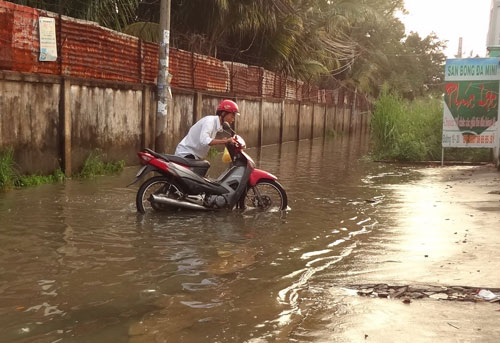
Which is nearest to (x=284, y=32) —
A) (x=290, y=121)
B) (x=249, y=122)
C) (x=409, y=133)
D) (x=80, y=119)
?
(x=290, y=121)

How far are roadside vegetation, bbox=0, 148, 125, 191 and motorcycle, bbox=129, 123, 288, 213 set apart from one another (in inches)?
104

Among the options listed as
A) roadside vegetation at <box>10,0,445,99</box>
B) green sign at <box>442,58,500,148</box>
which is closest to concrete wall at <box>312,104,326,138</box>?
roadside vegetation at <box>10,0,445,99</box>

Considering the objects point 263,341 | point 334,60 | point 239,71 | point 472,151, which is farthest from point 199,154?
point 334,60

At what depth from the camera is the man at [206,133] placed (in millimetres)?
7688

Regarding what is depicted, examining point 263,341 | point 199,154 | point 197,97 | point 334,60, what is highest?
point 334,60

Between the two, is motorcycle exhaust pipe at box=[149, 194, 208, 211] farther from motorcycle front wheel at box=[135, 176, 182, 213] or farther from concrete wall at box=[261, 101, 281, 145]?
concrete wall at box=[261, 101, 281, 145]

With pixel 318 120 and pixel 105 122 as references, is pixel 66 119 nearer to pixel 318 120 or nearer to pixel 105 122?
pixel 105 122

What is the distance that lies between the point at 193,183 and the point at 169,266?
2597 mm

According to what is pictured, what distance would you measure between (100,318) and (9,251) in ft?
7.12

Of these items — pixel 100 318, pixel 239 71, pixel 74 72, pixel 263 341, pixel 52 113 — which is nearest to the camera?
pixel 263 341

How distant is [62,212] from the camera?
7660 millimetres

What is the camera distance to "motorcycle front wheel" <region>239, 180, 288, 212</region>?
8.20 m

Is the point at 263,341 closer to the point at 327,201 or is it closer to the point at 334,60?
the point at 327,201

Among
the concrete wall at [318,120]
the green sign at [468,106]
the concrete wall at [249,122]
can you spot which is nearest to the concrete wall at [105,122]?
the concrete wall at [249,122]
